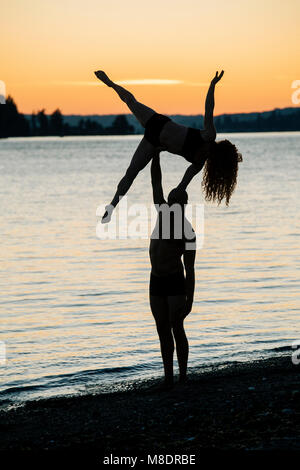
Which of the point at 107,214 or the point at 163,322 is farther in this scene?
the point at 163,322

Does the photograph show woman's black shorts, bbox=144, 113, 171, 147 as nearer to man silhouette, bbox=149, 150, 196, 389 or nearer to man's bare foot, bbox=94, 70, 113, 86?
man silhouette, bbox=149, 150, 196, 389

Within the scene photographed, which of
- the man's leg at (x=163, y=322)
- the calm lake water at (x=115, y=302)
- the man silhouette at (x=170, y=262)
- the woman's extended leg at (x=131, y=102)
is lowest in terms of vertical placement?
the calm lake water at (x=115, y=302)

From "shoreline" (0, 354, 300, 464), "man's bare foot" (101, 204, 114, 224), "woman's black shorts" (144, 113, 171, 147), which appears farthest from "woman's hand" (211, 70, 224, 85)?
"shoreline" (0, 354, 300, 464)

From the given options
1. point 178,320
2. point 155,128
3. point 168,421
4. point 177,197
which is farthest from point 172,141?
point 168,421

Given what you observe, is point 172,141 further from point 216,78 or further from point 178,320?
point 178,320

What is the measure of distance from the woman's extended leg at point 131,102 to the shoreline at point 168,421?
9.93 ft

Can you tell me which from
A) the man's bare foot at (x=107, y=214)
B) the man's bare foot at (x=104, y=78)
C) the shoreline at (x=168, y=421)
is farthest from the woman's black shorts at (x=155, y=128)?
the shoreline at (x=168, y=421)

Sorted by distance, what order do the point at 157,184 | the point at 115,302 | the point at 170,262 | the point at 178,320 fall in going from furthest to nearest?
the point at 115,302 → the point at 178,320 → the point at 170,262 → the point at 157,184

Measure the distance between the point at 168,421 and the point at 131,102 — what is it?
3.24 meters

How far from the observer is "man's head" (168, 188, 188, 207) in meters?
8.27

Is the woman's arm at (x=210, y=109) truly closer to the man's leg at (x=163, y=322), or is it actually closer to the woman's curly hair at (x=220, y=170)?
the woman's curly hair at (x=220, y=170)

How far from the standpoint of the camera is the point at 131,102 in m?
7.98

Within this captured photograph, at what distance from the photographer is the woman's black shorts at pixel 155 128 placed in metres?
7.71
